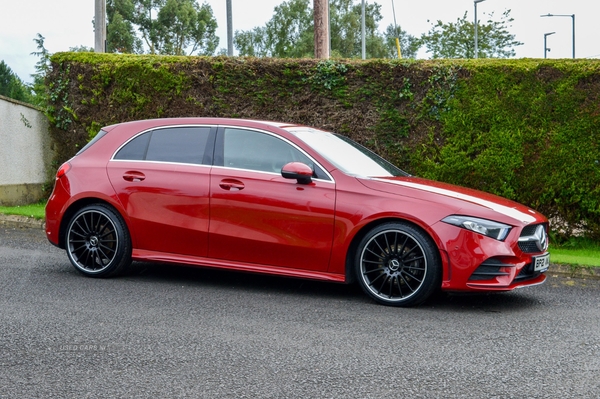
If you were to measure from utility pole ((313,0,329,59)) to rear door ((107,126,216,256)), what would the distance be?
9.48 metres

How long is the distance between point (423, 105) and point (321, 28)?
6.15 metres

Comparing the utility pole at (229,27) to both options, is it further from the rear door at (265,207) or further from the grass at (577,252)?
the rear door at (265,207)

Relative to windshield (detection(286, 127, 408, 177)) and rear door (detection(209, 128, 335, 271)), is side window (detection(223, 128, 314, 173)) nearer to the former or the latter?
rear door (detection(209, 128, 335, 271))

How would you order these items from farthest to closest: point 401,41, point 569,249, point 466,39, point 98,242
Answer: point 401,41 → point 466,39 → point 569,249 → point 98,242

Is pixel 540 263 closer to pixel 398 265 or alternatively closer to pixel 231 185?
pixel 398 265

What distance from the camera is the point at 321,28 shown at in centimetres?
1748

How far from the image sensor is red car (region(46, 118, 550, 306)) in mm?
6844

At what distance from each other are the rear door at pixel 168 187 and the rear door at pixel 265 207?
136 millimetres

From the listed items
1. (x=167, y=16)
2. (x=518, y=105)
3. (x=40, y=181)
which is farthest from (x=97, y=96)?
(x=167, y=16)

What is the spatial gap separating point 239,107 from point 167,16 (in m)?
62.2

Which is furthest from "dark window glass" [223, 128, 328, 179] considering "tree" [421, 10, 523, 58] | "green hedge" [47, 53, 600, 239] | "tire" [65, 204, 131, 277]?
"tree" [421, 10, 523, 58]

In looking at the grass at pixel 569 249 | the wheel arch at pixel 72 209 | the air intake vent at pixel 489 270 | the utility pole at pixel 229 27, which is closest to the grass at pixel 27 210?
the grass at pixel 569 249

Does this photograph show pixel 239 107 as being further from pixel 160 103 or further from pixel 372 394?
pixel 372 394

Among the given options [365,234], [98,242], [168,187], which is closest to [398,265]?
[365,234]
